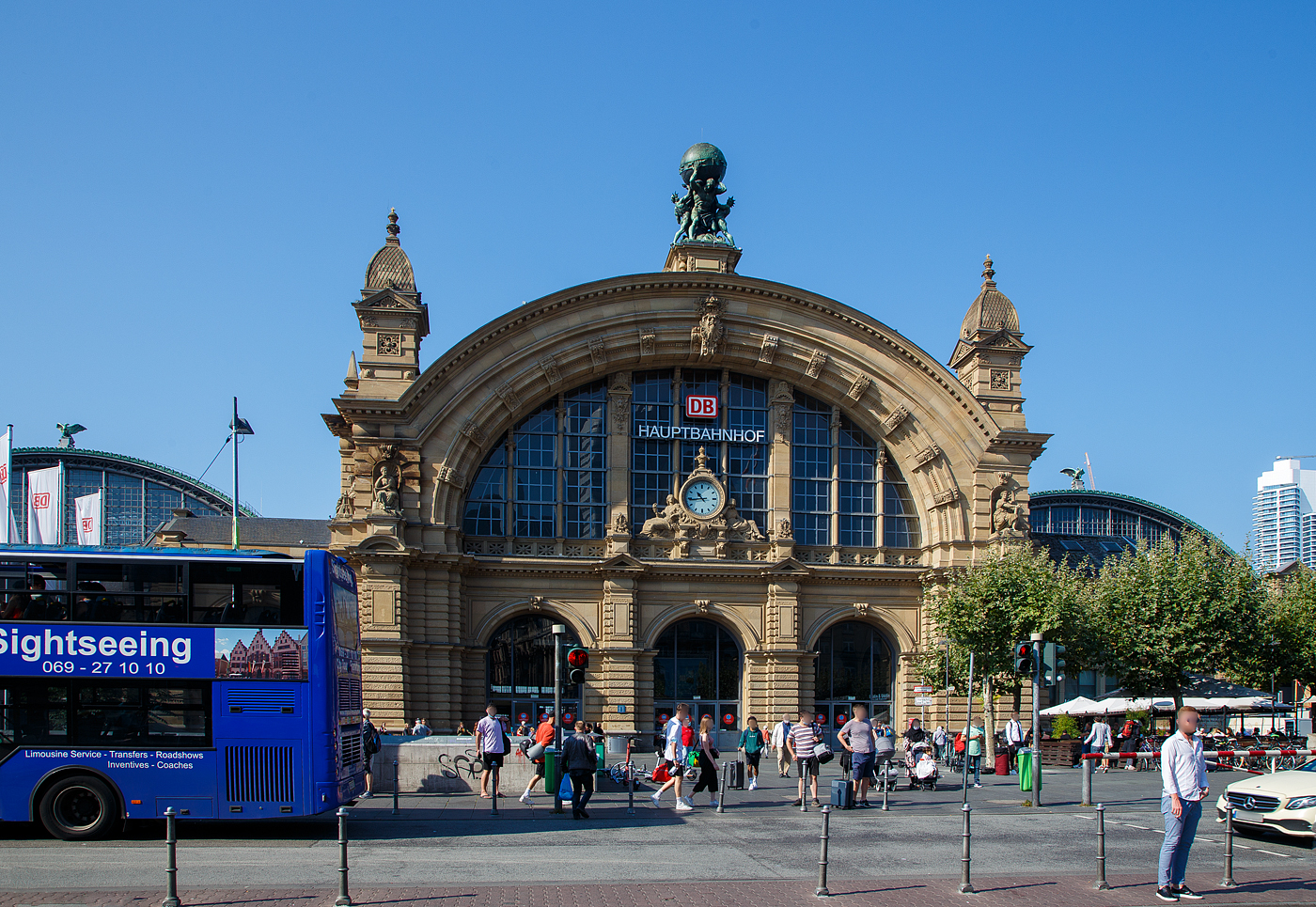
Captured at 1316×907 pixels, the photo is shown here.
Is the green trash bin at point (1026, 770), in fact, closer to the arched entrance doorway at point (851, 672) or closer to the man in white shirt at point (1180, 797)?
the man in white shirt at point (1180, 797)

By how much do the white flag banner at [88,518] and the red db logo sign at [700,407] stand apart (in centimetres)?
2423

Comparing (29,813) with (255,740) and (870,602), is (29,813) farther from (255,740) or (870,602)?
Result: (870,602)

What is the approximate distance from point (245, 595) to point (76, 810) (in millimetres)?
3991

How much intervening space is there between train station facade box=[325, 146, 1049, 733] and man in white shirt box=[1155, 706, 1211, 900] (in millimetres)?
28898

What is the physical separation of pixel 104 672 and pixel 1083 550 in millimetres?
47844

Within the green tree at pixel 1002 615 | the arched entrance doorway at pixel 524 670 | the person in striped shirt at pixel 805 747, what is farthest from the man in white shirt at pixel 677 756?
the arched entrance doorway at pixel 524 670

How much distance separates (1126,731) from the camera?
3897cm

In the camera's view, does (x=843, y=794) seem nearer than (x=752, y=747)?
Yes

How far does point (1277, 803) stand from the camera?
63.3ft

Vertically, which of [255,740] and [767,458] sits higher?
[767,458]

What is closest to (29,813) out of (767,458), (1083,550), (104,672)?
(104,672)

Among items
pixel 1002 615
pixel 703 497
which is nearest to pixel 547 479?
pixel 703 497

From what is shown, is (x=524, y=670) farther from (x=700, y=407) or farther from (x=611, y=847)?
(x=611, y=847)

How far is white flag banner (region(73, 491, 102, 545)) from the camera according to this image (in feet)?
164
